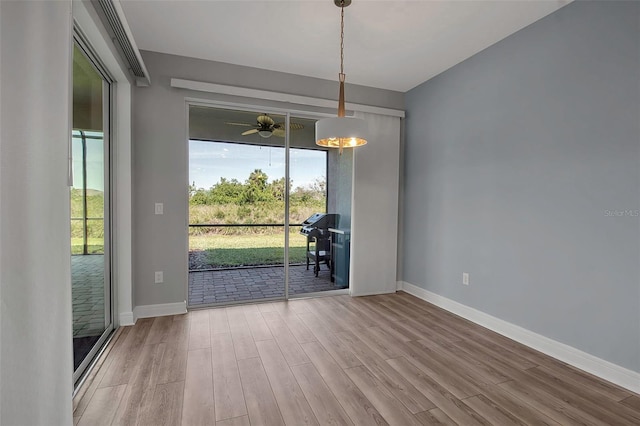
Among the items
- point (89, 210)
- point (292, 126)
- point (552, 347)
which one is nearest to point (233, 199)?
point (292, 126)

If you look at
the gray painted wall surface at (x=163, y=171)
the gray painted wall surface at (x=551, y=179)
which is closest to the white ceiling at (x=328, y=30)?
the gray painted wall surface at (x=163, y=171)

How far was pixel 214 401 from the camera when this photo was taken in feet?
6.36

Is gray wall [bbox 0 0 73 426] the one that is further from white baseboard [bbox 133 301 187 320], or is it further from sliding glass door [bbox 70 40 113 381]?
white baseboard [bbox 133 301 187 320]

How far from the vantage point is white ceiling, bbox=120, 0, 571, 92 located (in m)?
2.52

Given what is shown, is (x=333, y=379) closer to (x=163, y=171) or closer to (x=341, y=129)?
(x=341, y=129)

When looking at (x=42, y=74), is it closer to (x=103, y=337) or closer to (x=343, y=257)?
(x=103, y=337)

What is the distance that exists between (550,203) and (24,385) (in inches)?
131

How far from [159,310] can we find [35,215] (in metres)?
2.62

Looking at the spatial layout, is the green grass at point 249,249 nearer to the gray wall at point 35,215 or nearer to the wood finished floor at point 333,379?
the wood finished floor at point 333,379

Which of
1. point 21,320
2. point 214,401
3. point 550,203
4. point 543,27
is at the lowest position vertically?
point 214,401

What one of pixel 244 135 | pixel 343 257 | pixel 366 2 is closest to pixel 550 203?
pixel 366 2

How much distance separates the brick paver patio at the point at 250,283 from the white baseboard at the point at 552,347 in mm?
1597

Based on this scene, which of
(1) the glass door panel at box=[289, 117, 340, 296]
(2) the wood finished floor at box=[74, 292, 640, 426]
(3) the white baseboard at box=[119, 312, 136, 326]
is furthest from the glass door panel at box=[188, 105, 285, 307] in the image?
(2) the wood finished floor at box=[74, 292, 640, 426]

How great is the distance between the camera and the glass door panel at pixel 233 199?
3697mm
